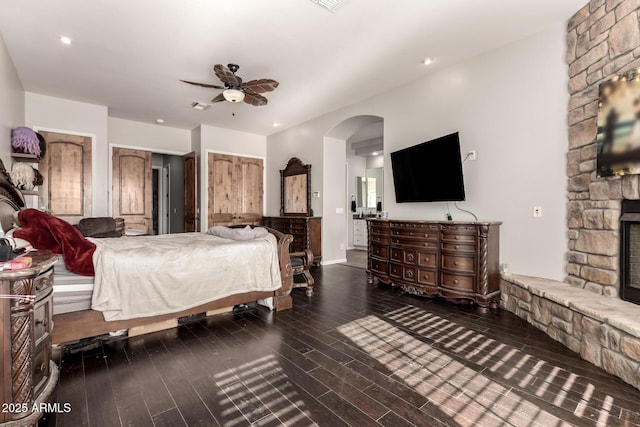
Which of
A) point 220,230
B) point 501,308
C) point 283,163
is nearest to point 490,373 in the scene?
point 501,308

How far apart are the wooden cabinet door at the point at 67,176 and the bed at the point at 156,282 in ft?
7.61

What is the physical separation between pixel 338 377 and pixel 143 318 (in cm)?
175

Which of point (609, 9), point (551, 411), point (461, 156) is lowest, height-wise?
Answer: point (551, 411)

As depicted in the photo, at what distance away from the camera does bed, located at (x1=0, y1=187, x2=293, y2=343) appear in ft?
7.45

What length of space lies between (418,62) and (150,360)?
4.34 metres

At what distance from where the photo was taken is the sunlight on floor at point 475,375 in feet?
5.40

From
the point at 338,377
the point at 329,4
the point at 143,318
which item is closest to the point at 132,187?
the point at 143,318

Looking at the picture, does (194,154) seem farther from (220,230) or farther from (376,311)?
(376,311)

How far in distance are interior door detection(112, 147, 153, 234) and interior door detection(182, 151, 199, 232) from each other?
0.75m

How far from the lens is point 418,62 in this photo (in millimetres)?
3842

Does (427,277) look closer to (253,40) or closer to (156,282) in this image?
(156,282)

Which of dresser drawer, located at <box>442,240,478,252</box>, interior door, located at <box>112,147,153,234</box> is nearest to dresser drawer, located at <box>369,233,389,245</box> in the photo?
dresser drawer, located at <box>442,240,478,252</box>

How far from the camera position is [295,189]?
267 inches

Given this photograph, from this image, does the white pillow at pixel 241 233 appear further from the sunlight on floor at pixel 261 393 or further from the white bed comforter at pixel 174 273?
the sunlight on floor at pixel 261 393
